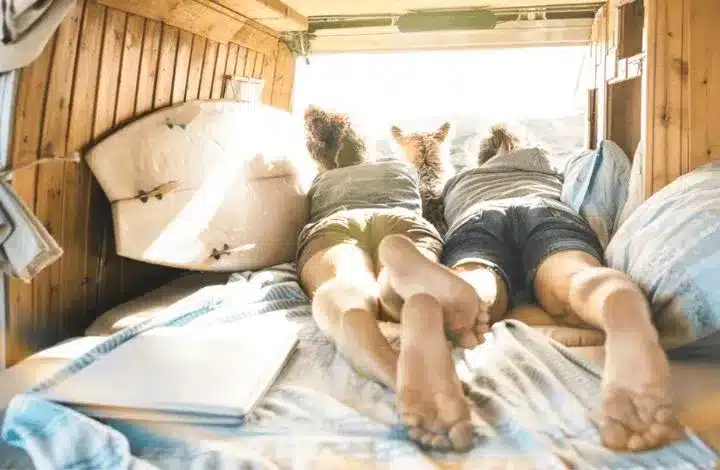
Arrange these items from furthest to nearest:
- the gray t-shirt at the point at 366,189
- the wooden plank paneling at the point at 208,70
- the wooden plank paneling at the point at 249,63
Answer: the wooden plank paneling at the point at 249,63
the wooden plank paneling at the point at 208,70
the gray t-shirt at the point at 366,189

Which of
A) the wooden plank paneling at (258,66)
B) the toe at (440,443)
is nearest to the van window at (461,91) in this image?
the wooden plank paneling at (258,66)

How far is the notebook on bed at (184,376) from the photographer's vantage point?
1002 mm

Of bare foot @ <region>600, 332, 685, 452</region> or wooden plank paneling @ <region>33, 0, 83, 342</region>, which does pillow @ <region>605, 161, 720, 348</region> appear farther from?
wooden plank paneling @ <region>33, 0, 83, 342</region>

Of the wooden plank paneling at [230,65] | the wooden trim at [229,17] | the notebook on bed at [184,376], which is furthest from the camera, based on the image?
the wooden plank paneling at [230,65]

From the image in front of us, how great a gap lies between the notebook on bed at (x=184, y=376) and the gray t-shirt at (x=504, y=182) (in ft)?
2.71

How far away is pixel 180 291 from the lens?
6.24 ft

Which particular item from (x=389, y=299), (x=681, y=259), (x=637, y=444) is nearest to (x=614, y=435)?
(x=637, y=444)

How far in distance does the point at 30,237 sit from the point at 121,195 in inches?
16.7

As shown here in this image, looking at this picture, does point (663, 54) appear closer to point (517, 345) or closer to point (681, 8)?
point (681, 8)

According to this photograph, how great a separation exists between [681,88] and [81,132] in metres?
1.53

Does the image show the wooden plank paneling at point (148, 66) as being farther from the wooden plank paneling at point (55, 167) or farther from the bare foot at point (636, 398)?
the bare foot at point (636, 398)

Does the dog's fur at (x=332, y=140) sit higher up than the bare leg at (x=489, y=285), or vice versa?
the dog's fur at (x=332, y=140)

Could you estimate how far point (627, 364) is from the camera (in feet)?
3.27

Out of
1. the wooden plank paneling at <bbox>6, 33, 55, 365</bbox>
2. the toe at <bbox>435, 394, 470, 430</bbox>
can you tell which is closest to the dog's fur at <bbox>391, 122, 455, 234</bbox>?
the wooden plank paneling at <bbox>6, 33, 55, 365</bbox>
